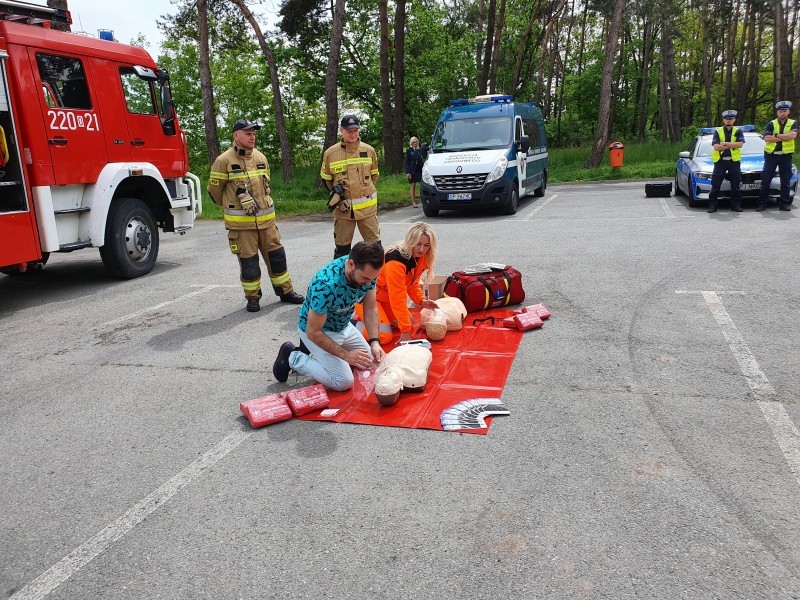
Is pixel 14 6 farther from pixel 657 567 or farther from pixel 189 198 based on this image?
pixel 657 567

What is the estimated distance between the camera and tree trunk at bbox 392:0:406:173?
22938 mm

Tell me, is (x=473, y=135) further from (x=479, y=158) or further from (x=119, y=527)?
(x=119, y=527)

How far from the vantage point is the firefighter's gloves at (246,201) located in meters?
6.83

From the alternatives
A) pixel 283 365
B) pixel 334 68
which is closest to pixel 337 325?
pixel 283 365

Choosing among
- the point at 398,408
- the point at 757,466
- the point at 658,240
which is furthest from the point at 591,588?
the point at 658,240

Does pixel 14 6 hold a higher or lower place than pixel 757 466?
higher

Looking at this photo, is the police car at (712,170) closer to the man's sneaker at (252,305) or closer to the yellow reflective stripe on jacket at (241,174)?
the yellow reflective stripe on jacket at (241,174)

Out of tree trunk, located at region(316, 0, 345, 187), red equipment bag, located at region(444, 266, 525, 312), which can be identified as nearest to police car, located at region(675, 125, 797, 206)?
red equipment bag, located at region(444, 266, 525, 312)

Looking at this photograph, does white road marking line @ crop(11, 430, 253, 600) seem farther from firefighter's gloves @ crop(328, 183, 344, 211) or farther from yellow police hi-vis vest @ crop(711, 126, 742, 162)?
yellow police hi-vis vest @ crop(711, 126, 742, 162)

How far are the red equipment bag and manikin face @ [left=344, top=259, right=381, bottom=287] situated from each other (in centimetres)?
241

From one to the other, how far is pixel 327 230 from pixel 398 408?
9285 mm

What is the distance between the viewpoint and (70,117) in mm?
7898

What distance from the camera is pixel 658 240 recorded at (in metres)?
10.0

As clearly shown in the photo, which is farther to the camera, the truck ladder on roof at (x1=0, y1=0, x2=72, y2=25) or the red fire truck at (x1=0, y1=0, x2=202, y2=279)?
the truck ladder on roof at (x1=0, y1=0, x2=72, y2=25)
